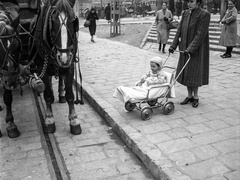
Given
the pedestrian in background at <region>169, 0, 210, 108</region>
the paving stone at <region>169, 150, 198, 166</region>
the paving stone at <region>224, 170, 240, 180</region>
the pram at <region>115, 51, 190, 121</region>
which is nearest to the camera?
the paving stone at <region>224, 170, 240, 180</region>

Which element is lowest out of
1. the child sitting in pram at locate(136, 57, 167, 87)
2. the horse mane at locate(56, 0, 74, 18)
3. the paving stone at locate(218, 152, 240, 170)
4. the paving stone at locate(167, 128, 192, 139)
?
the paving stone at locate(218, 152, 240, 170)

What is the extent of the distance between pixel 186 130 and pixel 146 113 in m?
0.75

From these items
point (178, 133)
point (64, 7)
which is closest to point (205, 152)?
point (178, 133)

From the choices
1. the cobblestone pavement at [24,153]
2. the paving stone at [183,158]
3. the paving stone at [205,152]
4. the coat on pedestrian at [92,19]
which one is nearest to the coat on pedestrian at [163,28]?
the coat on pedestrian at [92,19]

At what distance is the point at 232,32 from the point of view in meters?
10.2

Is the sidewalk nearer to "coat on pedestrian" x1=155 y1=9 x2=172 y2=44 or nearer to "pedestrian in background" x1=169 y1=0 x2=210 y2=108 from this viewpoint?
A: "pedestrian in background" x1=169 y1=0 x2=210 y2=108

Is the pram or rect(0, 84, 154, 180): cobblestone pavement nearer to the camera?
rect(0, 84, 154, 180): cobblestone pavement

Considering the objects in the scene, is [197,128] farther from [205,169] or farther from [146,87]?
[205,169]

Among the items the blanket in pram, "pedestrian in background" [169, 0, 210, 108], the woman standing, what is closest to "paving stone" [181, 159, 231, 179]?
the blanket in pram

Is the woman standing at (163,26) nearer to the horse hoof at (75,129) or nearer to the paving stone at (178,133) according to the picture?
the paving stone at (178,133)

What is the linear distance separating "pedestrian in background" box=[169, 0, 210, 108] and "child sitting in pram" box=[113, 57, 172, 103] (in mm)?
436

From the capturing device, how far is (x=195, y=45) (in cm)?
501

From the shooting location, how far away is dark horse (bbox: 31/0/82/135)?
3.80m

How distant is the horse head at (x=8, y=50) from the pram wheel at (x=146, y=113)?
82.6 inches
